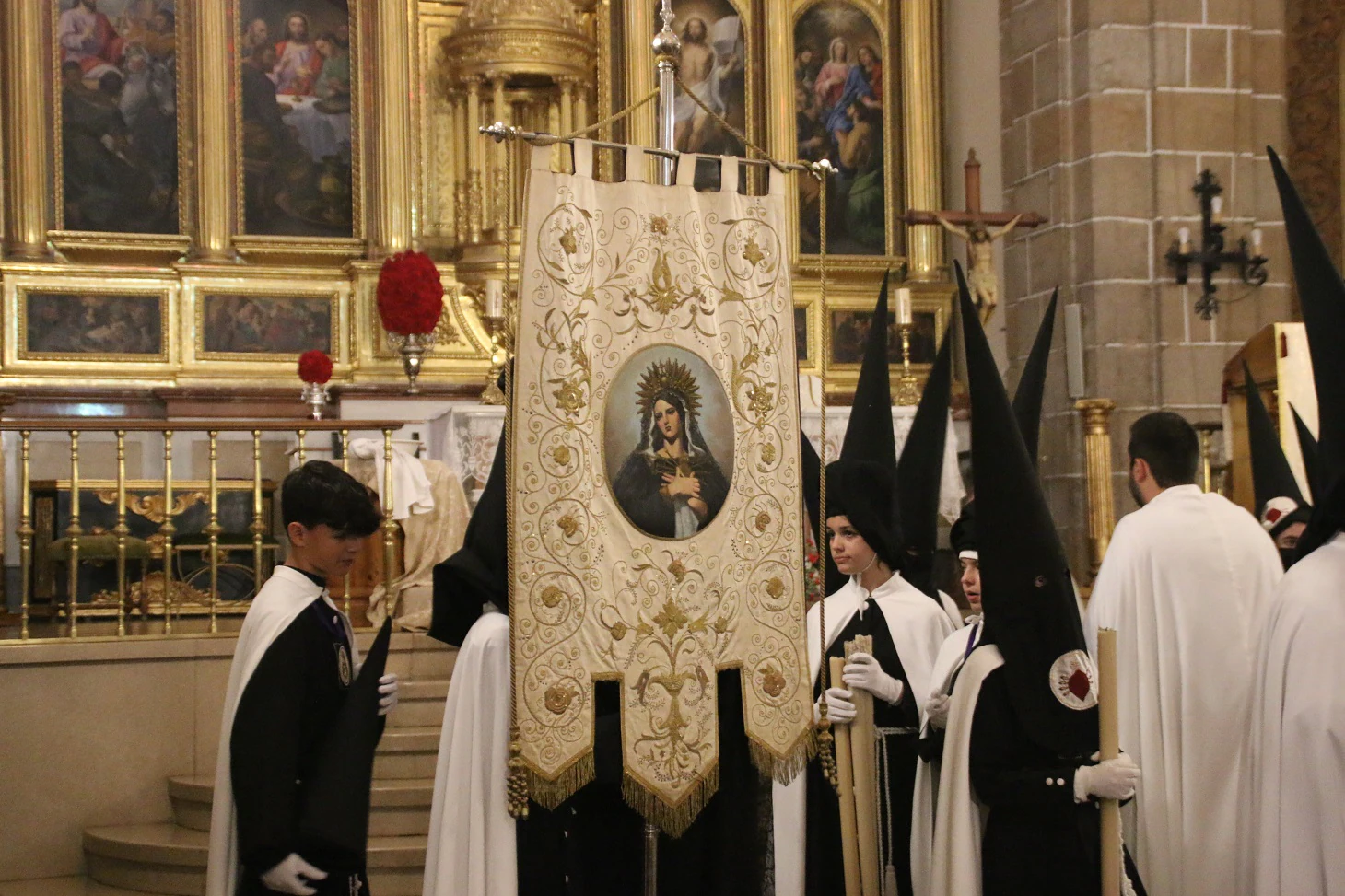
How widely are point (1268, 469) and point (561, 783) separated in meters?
3.88

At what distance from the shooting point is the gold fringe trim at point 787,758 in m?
4.09

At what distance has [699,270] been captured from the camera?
408 centimetres

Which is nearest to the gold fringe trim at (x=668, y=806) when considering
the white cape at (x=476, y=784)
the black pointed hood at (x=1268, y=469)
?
the white cape at (x=476, y=784)

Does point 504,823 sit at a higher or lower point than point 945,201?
lower

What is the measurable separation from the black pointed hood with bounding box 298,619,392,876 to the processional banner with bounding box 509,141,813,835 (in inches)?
14.5

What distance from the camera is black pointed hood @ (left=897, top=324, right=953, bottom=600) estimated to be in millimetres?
5543

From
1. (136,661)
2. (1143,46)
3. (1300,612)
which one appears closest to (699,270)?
(1300,612)

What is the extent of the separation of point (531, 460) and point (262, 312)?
736 centimetres

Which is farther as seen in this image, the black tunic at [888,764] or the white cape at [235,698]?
A: the black tunic at [888,764]

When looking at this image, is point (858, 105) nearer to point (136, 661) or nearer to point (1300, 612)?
point (136, 661)

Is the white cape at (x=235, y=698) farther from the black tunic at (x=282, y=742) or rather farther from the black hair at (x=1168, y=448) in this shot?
the black hair at (x=1168, y=448)

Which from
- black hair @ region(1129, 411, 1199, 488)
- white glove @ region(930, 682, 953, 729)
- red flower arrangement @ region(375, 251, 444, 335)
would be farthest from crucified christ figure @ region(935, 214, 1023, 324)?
white glove @ region(930, 682, 953, 729)

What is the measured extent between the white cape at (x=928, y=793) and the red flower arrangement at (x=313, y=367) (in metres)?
5.91

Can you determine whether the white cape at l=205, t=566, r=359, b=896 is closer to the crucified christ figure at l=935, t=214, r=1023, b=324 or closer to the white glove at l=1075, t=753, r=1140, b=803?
the white glove at l=1075, t=753, r=1140, b=803
